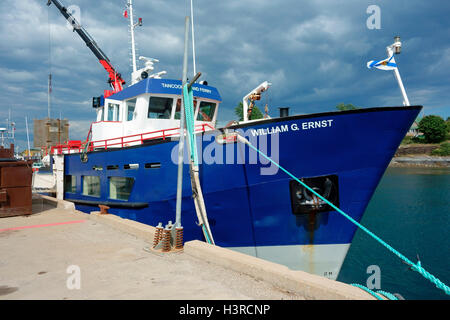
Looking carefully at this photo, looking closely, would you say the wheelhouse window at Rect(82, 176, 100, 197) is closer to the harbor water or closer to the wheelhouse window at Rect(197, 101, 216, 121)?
the wheelhouse window at Rect(197, 101, 216, 121)

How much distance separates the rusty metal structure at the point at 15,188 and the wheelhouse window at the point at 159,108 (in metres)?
4.14

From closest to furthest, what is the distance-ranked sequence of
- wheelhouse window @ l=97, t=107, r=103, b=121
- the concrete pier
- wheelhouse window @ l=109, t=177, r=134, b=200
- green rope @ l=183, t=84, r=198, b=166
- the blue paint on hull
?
the concrete pier
green rope @ l=183, t=84, r=198, b=166
the blue paint on hull
wheelhouse window @ l=109, t=177, r=134, b=200
wheelhouse window @ l=97, t=107, r=103, b=121

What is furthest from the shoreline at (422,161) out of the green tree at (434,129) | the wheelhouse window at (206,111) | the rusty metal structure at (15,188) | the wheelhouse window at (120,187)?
the rusty metal structure at (15,188)

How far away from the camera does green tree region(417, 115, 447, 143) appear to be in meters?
73.0

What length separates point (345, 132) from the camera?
571 centimetres

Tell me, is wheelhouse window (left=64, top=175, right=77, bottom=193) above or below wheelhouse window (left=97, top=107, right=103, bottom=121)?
below

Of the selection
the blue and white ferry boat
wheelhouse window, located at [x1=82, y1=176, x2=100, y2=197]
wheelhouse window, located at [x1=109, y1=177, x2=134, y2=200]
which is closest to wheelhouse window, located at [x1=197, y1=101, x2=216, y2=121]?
the blue and white ferry boat

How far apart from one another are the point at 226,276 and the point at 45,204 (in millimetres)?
10281

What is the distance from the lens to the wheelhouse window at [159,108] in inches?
370

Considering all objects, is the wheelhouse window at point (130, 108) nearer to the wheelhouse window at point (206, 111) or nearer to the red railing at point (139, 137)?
the red railing at point (139, 137)

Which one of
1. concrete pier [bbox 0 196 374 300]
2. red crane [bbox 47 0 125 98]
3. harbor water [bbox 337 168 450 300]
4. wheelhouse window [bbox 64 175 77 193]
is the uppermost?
red crane [bbox 47 0 125 98]

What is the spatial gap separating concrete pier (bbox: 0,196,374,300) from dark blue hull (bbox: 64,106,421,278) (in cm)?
157

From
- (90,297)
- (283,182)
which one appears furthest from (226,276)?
(283,182)

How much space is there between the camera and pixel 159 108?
956 centimetres
